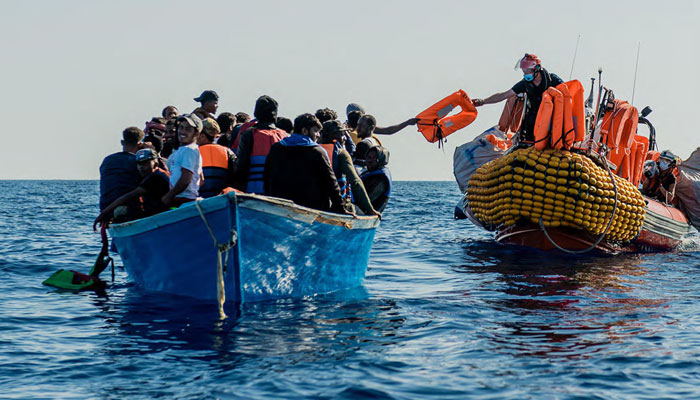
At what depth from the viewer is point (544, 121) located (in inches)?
564

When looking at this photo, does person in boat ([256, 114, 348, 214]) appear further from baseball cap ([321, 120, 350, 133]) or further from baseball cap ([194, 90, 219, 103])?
baseball cap ([194, 90, 219, 103])

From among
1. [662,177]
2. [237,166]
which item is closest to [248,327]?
[237,166]

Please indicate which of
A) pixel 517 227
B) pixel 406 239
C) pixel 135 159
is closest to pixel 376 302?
pixel 135 159

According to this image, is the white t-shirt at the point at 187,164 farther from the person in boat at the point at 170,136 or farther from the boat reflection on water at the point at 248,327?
the person in boat at the point at 170,136

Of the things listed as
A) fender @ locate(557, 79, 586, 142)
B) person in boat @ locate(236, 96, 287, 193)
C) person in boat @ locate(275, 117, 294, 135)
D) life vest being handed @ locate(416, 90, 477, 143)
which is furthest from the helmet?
person in boat @ locate(236, 96, 287, 193)

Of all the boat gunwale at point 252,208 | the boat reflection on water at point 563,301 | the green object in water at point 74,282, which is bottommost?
the green object in water at point 74,282

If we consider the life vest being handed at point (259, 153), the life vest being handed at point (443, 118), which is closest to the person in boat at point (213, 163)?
the life vest being handed at point (259, 153)

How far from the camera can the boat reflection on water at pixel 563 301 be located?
7.56 meters

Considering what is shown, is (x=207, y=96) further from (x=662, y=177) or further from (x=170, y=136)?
(x=662, y=177)

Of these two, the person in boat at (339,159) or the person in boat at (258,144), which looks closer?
the person in boat at (258,144)

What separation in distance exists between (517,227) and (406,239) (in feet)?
15.5

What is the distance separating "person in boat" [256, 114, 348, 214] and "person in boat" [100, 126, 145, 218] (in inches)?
86.1

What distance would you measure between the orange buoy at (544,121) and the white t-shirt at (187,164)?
23.4 feet

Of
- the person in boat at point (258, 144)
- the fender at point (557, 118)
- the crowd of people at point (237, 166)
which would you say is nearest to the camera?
the crowd of people at point (237, 166)
